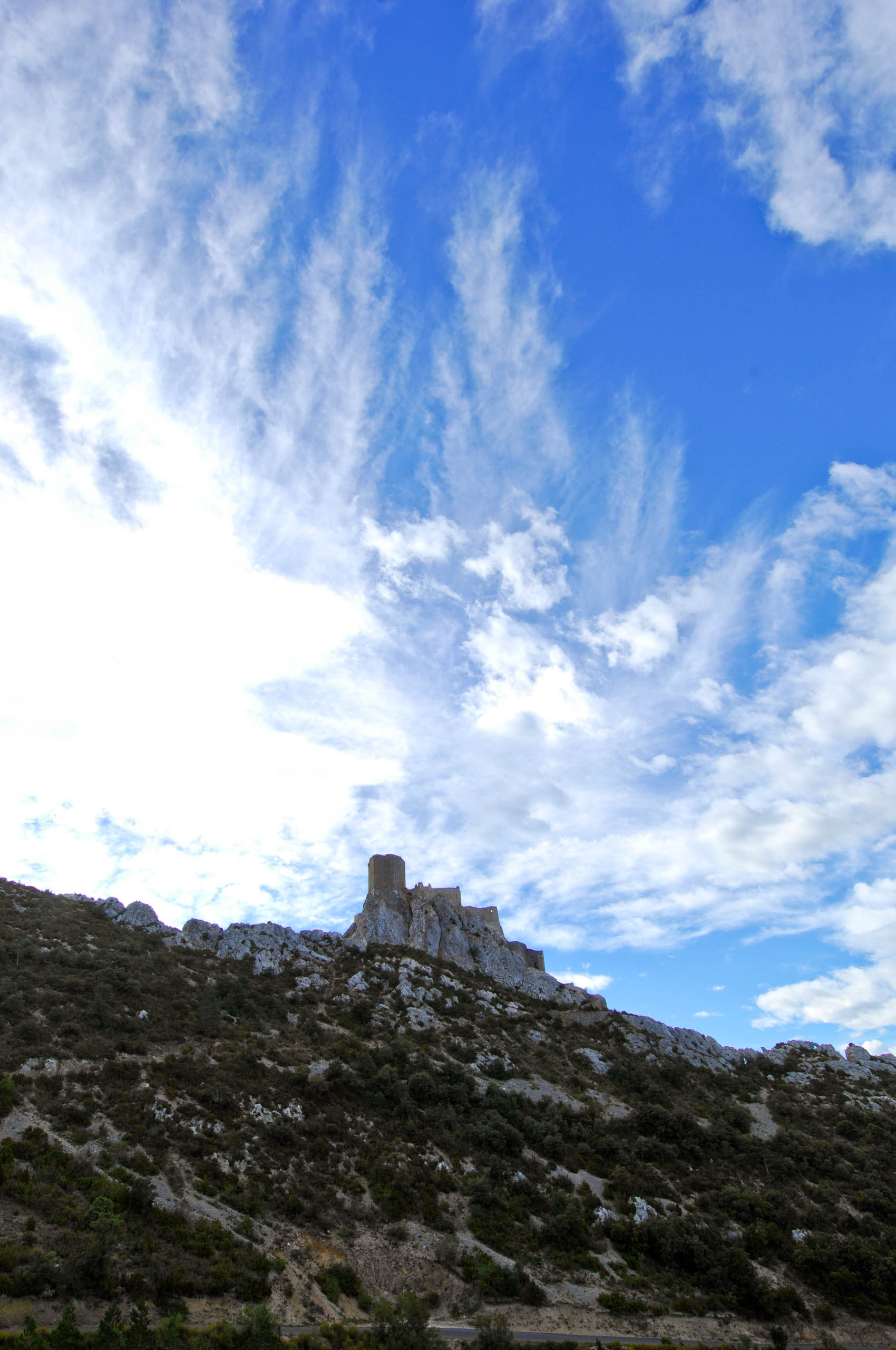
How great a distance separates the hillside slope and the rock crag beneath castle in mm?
14848

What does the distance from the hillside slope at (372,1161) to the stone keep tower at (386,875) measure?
2090 cm

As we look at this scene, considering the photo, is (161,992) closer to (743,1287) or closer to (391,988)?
(391,988)

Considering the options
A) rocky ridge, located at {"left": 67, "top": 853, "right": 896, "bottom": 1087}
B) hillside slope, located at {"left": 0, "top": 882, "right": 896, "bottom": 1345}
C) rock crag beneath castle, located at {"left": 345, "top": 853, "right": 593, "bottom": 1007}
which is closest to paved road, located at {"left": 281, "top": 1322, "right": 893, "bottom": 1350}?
hillside slope, located at {"left": 0, "top": 882, "right": 896, "bottom": 1345}

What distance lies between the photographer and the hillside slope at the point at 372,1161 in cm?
2119

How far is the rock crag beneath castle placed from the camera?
2594 inches

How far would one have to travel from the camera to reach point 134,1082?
2847cm

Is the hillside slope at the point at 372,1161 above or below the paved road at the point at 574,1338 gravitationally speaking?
above

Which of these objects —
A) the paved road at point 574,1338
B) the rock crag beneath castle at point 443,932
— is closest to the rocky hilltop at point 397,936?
the rock crag beneath castle at point 443,932

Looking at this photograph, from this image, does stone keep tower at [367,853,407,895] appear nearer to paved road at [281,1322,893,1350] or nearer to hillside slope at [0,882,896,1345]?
hillside slope at [0,882,896,1345]

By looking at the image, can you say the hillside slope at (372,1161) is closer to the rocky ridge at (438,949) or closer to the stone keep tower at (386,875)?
the rocky ridge at (438,949)

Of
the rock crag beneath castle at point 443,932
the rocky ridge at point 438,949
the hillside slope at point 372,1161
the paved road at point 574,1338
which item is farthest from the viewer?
the rock crag beneath castle at point 443,932

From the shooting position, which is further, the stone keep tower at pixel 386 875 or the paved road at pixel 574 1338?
the stone keep tower at pixel 386 875

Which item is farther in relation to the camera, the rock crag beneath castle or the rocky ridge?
the rock crag beneath castle

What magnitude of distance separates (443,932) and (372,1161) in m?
38.5
